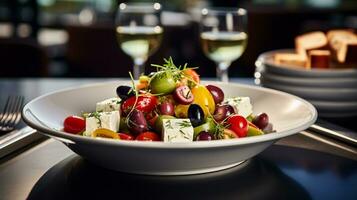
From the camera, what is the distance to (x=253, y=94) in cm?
117

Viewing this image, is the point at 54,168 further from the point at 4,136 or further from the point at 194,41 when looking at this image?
the point at 194,41

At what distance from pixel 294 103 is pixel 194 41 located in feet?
12.0

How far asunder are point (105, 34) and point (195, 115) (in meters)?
2.73

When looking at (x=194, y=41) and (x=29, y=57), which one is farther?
(x=194, y=41)

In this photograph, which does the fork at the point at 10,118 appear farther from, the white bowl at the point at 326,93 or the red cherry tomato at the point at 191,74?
the white bowl at the point at 326,93

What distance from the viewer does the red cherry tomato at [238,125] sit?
93 cm


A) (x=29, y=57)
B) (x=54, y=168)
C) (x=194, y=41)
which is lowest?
(x=194, y=41)

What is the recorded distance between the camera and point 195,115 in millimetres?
910

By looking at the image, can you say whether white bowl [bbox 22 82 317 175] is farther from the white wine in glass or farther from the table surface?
the white wine in glass

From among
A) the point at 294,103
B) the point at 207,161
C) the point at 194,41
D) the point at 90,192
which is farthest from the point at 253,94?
the point at 194,41

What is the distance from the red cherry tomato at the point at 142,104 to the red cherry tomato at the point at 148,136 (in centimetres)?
5

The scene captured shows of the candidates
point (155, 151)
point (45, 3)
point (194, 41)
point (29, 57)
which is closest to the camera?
point (155, 151)

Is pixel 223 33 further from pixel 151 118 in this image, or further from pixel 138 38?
pixel 151 118

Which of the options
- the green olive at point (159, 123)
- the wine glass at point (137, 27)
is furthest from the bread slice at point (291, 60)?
the green olive at point (159, 123)
